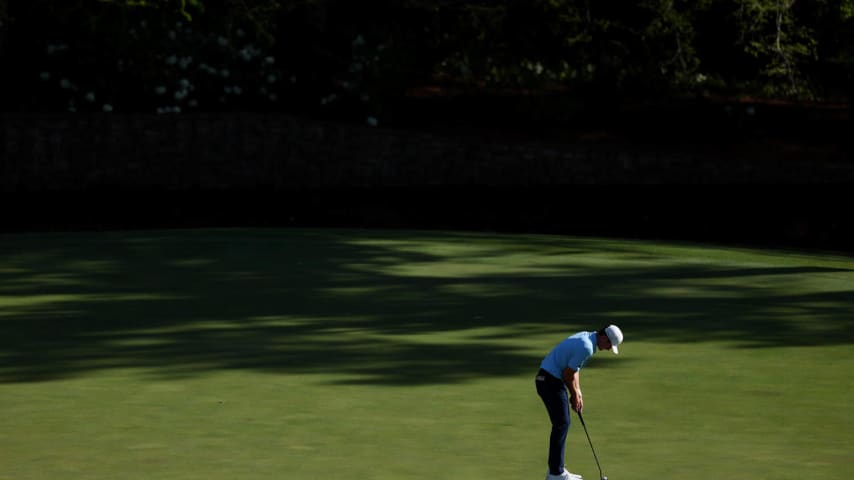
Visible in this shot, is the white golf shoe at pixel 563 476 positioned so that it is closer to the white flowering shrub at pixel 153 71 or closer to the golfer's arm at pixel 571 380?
the golfer's arm at pixel 571 380

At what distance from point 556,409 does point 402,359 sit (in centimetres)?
493

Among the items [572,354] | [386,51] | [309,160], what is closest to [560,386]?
[572,354]

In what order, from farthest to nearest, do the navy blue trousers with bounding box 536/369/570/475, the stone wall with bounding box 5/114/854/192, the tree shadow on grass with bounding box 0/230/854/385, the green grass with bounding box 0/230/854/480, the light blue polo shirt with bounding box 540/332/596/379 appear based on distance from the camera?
the stone wall with bounding box 5/114/854/192
the tree shadow on grass with bounding box 0/230/854/385
the green grass with bounding box 0/230/854/480
the navy blue trousers with bounding box 536/369/570/475
the light blue polo shirt with bounding box 540/332/596/379

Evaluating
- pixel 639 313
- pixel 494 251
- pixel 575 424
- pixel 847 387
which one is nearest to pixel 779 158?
pixel 494 251

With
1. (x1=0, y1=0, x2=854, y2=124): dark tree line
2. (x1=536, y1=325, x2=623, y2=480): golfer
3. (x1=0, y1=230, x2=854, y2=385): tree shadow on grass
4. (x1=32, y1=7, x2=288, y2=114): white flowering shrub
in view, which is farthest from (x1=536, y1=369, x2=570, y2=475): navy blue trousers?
(x1=32, y1=7, x2=288, y2=114): white flowering shrub

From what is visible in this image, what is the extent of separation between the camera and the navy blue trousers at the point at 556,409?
8.05 meters

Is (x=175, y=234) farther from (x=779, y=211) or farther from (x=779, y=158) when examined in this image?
(x=779, y=158)

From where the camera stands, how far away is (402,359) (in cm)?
1291

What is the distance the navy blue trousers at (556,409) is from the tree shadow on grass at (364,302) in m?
3.80

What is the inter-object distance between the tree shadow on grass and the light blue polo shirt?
3915 mm

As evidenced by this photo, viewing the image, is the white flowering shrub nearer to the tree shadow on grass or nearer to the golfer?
the tree shadow on grass

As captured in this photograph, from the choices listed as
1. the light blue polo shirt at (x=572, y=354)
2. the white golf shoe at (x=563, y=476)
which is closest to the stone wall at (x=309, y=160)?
the white golf shoe at (x=563, y=476)

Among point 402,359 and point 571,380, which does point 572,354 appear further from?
point 402,359

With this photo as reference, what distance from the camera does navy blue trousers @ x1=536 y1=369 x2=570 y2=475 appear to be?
317 inches
